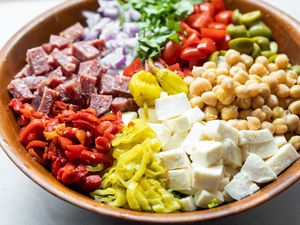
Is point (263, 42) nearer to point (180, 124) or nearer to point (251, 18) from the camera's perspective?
point (251, 18)

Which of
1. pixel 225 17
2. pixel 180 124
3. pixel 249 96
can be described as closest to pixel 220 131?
pixel 180 124

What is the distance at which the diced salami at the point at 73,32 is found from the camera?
3199mm

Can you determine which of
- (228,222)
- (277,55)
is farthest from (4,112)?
(277,55)

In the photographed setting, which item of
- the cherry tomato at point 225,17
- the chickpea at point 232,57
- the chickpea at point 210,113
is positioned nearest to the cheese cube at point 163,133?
the chickpea at point 210,113

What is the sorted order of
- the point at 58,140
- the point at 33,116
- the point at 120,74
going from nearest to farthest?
1. the point at 58,140
2. the point at 33,116
3. the point at 120,74

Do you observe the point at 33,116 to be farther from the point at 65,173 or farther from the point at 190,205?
the point at 190,205

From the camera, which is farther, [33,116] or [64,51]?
[64,51]

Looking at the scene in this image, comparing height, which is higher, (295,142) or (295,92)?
(295,92)

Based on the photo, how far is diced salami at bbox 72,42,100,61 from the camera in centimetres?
297

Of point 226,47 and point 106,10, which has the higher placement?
point 106,10

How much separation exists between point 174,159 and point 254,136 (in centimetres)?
43

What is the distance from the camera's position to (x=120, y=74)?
2.95 metres

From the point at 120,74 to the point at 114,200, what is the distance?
2.97 feet

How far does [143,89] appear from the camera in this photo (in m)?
2.67
